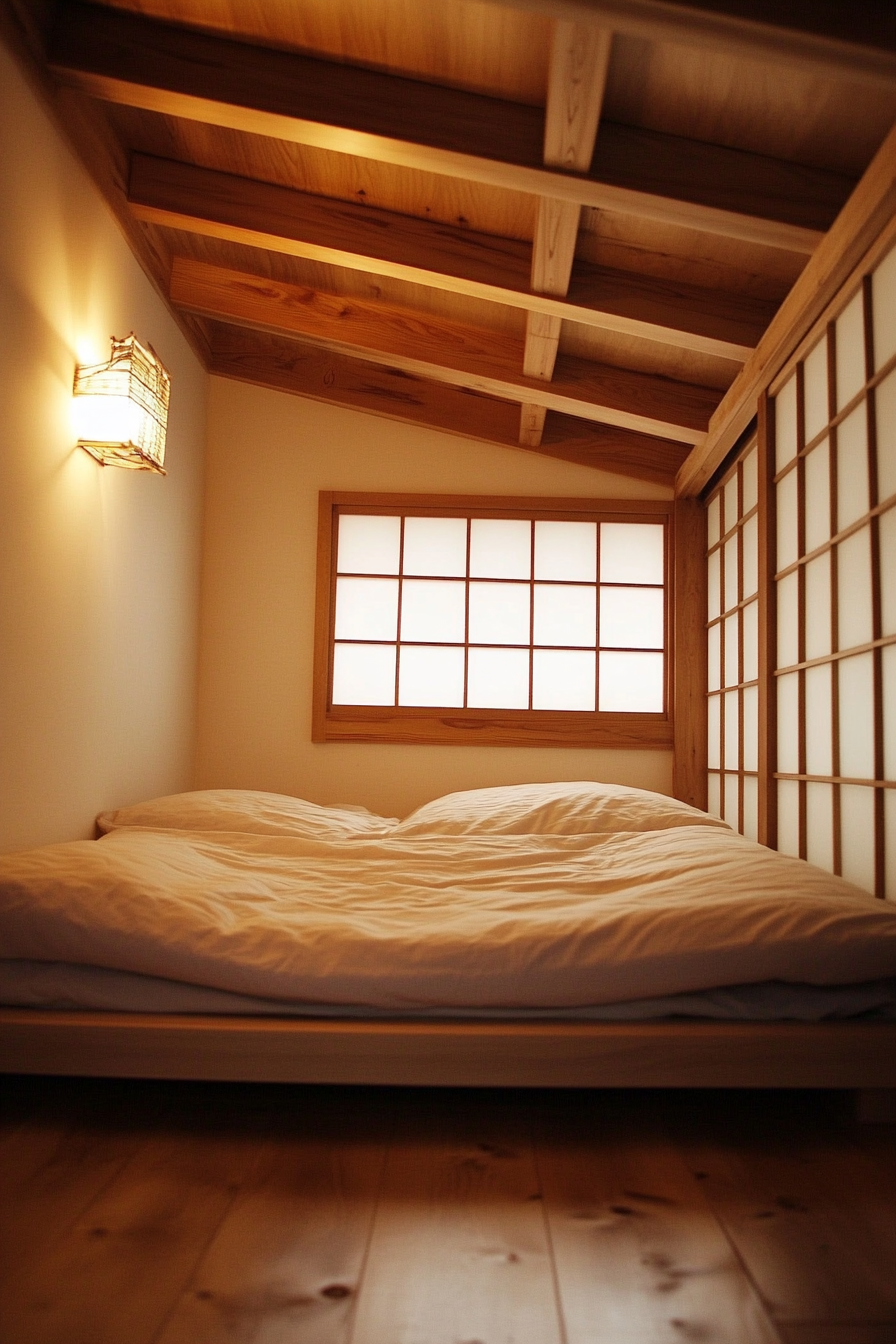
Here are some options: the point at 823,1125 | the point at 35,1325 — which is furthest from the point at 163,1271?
the point at 823,1125

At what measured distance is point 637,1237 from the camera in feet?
4.30

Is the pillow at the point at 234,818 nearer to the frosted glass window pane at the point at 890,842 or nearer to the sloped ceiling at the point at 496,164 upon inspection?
the frosted glass window pane at the point at 890,842

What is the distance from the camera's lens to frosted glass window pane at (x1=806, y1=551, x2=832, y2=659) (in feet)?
8.28

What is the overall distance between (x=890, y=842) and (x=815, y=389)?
3.96 feet

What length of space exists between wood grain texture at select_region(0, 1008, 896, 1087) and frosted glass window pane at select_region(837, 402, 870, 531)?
1203 mm

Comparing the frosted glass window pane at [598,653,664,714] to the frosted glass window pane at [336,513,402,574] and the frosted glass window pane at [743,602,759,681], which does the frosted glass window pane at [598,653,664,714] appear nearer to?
the frosted glass window pane at [743,602,759,681]

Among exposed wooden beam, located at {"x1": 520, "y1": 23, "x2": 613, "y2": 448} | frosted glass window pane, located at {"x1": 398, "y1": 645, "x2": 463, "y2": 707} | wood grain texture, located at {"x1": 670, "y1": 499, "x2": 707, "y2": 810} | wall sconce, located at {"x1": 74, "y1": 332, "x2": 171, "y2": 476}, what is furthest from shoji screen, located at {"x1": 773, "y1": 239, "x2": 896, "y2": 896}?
wall sconce, located at {"x1": 74, "y1": 332, "x2": 171, "y2": 476}

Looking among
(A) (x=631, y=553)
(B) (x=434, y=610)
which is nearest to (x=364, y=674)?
(B) (x=434, y=610)

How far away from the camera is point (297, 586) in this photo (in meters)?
4.21

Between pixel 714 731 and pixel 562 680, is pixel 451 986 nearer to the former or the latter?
pixel 714 731

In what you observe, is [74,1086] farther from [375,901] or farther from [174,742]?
[174,742]

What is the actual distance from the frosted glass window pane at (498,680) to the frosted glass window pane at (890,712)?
2129 millimetres

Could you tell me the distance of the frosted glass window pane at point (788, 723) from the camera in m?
2.75

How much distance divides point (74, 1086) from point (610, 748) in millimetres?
2661
